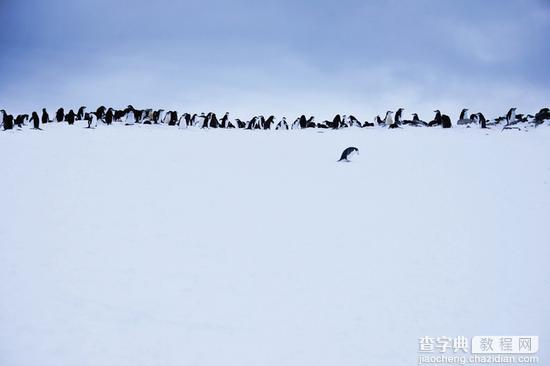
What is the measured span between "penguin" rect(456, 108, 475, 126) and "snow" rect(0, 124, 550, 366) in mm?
9953

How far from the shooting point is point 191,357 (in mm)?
5344

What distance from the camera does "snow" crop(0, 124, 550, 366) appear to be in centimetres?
564

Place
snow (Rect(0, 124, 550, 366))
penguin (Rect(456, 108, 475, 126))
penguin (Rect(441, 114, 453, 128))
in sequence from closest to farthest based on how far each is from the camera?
1. snow (Rect(0, 124, 550, 366))
2. penguin (Rect(441, 114, 453, 128))
3. penguin (Rect(456, 108, 475, 126))

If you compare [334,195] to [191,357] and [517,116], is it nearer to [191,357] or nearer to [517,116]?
[191,357]

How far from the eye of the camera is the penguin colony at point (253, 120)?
2185 centimetres

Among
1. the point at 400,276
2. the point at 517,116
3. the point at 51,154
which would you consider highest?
the point at 517,116

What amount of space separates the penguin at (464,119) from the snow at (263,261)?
9953mm

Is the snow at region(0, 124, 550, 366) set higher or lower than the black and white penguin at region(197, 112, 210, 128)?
lower

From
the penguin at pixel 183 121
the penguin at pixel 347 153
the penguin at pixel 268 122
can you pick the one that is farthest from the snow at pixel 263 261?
the penguin at pixel 268 122

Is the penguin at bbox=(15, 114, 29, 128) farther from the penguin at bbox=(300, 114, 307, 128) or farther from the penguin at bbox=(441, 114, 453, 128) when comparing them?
the penguin at bbox=(441, 114, 453, 128)

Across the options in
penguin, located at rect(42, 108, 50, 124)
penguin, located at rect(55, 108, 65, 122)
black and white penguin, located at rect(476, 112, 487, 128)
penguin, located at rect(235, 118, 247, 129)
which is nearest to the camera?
black and white penguin, located at rect(476, 112, 487, 128)

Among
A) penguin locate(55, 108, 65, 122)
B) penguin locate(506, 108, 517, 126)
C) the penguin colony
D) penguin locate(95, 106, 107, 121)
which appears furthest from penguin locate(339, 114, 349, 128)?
penguin locate(55, 108, 65, 122)

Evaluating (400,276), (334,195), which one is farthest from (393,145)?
(400,276)

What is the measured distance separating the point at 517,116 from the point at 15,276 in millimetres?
25388
